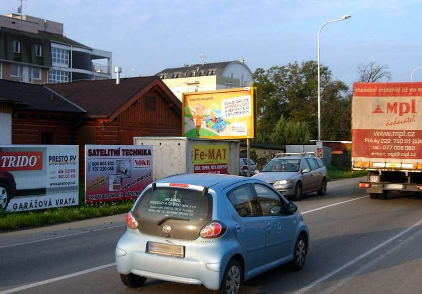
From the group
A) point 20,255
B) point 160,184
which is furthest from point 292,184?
point 160,184

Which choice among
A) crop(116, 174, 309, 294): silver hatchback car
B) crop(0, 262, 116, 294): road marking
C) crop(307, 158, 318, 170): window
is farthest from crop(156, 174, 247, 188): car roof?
crop(307, 158, 318, 170): window

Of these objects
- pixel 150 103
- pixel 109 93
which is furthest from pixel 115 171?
pixel 150 103

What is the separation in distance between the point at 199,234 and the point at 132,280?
139cm

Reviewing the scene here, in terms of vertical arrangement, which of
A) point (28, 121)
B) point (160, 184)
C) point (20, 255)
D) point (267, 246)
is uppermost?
point (28, 121)

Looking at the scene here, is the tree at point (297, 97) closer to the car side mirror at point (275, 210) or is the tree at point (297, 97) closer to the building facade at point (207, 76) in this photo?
the building facade at point (207, 76)

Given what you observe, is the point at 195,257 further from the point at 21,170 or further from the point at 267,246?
the point at 21,170

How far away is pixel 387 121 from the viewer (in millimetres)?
17766

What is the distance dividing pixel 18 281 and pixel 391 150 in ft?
45.0

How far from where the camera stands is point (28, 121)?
81.3 feet

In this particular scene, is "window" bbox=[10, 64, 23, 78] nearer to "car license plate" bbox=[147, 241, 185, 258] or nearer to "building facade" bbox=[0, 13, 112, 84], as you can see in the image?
"building facade" bbox=[0, 13, 112, 84]

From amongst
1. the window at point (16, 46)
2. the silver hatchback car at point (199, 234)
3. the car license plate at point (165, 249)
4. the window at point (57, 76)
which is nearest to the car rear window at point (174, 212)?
the silver hatchback car at point (199, 234)

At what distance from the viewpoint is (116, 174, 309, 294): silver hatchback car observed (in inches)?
238

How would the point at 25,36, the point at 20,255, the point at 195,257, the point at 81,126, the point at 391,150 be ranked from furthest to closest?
1. the point at 25,36
2. the point at 81,126
3. the point at 391,150
4. the point at 20,255
5. the point at 195,257

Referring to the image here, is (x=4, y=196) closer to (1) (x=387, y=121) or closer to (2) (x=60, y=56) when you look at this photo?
(1) (x=387, y=121)
